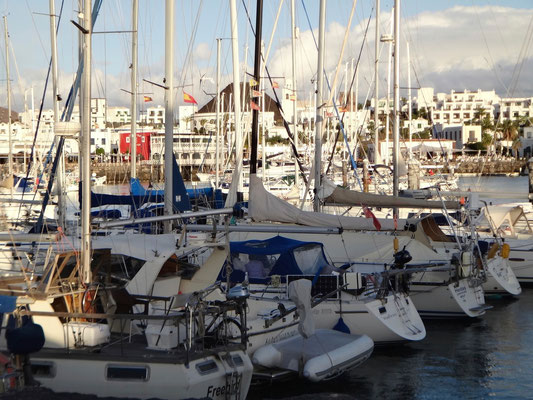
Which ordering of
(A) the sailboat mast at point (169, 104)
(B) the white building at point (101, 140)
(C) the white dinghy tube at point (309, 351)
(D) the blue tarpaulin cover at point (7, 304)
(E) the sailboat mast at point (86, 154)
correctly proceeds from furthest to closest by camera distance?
(B) the white building at point (101, 140), (A) the sailboat mast at point (169, 104), (C) the white dinghy tube at point (309, 351), (E) the sailboat mast at point (86, 154), (D) the blue tarpaulin cover at point (7, 304)

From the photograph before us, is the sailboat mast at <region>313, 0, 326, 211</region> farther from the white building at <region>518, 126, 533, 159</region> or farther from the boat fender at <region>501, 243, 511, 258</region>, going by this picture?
the white building at <region>518, 126, 533, 159</region>

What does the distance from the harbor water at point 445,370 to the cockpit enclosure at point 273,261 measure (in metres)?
2.51

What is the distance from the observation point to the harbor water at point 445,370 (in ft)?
51.9

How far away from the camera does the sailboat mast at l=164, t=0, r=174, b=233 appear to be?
21156 mm

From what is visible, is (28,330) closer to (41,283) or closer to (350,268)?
(41,283)

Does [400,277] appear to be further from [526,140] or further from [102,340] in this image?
[526,140]

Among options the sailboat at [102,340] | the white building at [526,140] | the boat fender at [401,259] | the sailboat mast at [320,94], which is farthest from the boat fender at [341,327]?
the white building at [526,140]

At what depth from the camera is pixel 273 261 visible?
62.5 feet

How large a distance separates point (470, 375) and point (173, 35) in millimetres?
11471

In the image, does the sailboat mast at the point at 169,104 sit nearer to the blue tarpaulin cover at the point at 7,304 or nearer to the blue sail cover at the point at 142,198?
the blue sail cover at the point at 142,198

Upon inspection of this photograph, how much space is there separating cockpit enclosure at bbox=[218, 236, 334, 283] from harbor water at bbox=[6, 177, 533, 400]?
2.51 m

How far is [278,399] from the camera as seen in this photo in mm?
15141

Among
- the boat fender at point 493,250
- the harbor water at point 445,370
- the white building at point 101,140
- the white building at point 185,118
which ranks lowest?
the harbor water at point 445,370

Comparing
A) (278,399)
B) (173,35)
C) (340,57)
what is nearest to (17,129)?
(340,57)
